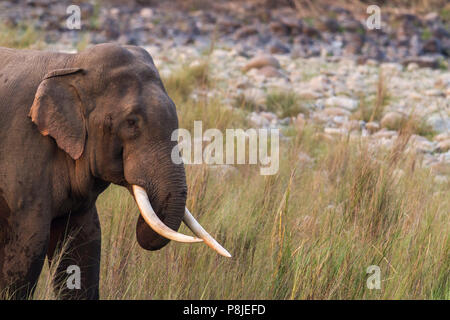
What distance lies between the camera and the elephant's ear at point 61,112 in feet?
12.4

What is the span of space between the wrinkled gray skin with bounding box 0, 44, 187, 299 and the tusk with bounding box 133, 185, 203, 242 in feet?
0.18

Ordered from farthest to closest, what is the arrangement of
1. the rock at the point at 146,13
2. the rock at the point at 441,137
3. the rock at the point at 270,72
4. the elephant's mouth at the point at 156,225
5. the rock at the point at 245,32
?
the rock at the point at 146,13 → the rock at the point at 245,32 → the rock at the point at 270,72 → the rock at the point at 441,137 → the elephant's mouth at the point at 156,225

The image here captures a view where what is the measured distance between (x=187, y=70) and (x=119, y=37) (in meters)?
6.19

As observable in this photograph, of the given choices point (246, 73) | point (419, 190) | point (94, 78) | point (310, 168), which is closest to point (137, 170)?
point (94, 78)

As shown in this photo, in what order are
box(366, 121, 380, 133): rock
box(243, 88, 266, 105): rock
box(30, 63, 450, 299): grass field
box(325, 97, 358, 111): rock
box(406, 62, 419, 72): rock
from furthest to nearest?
box(406, 62, 419, 72): rock, box(325, 97, 358, 111): rock, box(243, 88, 266, 105): rock, box(366, 121, 380, 133): rock, box(30, 63, 450, 299): grass field

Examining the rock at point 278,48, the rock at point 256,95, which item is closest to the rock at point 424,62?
the rock at point 278,48

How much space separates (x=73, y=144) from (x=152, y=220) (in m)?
0.56

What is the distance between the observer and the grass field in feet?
14.0

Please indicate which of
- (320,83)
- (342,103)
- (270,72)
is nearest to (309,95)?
(342,103)

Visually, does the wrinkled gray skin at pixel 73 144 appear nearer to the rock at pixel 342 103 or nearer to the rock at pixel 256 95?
the rock at pixel 256 95

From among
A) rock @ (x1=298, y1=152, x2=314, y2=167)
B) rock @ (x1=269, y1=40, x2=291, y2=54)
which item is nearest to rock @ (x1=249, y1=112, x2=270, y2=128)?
rock @ (x1=298, y1=152, x2=314, y2=167)

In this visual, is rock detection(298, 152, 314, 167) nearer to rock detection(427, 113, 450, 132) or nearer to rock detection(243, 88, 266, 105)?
rock detection(427, 113, 450, 132)

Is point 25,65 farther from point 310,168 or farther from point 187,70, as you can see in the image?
point 187,70
